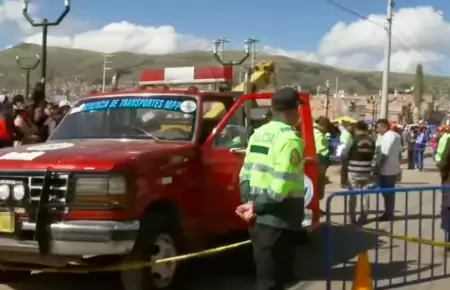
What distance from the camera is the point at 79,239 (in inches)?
222

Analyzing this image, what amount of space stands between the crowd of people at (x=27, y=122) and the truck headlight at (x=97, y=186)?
4605mm

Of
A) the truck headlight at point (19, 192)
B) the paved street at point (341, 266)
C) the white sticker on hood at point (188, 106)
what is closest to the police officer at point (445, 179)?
the paved street at point (341, 266)

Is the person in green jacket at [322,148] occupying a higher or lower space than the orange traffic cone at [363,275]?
higher

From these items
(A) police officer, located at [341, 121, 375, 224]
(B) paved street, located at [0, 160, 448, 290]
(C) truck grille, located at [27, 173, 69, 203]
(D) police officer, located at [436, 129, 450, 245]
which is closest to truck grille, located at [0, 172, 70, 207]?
(C) truck grille, located at [27, 173, 69, 203]

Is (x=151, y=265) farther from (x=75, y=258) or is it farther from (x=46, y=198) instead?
(x=46, y=198)

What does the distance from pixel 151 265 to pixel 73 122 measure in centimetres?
205

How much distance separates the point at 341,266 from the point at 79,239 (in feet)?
11.2

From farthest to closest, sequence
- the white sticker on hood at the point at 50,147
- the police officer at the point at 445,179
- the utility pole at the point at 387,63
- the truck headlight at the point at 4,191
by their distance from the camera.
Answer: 1. the utility pole at the point at 387,63
2. the police officer at the point at 445,179
3. the white sticker on hood at the point at 50,147
4. the truck headlight at the point at 4,191

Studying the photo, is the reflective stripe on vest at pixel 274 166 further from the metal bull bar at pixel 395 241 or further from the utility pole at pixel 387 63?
the utility pole at pixel 387 63

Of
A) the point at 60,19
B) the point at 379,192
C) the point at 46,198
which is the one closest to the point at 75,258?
the point at 46,198

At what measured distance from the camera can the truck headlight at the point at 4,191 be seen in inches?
232

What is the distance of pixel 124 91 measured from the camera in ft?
25.1

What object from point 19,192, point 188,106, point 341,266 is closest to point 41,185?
point 19,192

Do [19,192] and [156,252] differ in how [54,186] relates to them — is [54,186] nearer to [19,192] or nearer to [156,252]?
[19,192]
